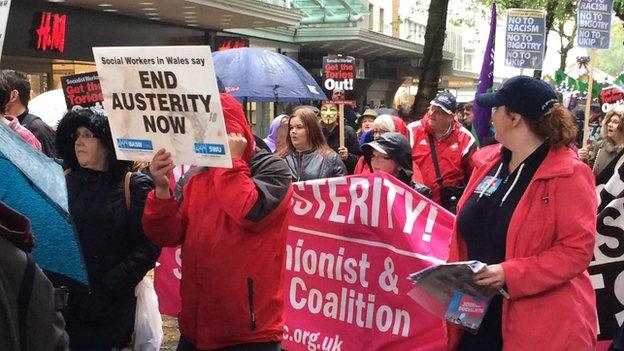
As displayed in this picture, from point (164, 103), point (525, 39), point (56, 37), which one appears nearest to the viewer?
point (164, 103)

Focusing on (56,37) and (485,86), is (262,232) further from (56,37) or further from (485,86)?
(56,37)

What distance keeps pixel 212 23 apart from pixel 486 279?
1806 centimetres

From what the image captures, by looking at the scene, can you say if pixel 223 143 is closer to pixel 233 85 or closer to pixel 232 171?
pixel 232 171

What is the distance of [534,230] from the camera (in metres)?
3.26

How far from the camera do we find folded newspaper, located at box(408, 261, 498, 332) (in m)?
3.32

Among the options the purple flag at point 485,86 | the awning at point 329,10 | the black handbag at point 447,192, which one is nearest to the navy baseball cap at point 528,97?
the black handbag at point 447,192

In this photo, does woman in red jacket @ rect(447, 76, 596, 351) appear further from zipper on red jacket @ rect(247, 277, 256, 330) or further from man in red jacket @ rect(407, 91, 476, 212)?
man in red jacket @ rect(407, 91, 476, 212)

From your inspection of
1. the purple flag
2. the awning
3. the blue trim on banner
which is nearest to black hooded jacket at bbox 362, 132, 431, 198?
the blue trim on banner

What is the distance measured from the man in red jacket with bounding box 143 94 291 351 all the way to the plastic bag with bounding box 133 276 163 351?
0.46m

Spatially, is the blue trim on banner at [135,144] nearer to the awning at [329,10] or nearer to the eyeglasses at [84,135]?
the eyeglasses at [84,135]

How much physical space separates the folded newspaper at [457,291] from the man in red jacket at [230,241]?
2.13 feet

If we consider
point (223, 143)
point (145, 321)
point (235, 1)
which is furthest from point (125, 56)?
point (235, 1)

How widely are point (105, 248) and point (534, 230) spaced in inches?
75.1

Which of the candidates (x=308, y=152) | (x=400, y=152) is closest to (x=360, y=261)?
(x=400, y=152)
